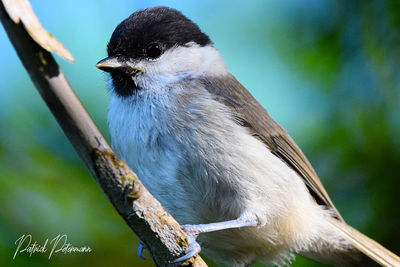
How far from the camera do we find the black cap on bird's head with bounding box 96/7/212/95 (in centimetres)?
228

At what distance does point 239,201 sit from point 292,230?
17.0 inches

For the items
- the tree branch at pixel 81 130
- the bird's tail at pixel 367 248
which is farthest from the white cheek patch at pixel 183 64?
the bird's tail at pixel 367 248

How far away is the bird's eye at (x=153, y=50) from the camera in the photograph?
2342mm

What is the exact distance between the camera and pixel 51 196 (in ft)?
7.44

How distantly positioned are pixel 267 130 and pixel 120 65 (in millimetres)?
828

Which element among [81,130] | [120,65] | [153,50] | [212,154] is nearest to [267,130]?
[212,154]

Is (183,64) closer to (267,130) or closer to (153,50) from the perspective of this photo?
(153,50)

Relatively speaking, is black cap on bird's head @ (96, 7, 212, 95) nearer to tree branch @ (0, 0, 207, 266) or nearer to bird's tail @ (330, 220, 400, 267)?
tree branch @ (0, 0, 207, 266)

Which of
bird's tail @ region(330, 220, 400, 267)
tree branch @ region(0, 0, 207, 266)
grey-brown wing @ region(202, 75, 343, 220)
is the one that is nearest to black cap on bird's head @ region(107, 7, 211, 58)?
grey-brown wing @ region(202, 75, 343, 220)

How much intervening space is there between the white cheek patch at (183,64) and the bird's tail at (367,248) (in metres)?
1.08

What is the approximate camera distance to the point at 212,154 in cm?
210

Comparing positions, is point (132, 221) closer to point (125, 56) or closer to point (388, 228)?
point (125, 56)

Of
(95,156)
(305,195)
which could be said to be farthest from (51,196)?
(305,195)

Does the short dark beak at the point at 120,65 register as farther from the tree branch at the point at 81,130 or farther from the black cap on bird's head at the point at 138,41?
the tree branch at the point at 81,130
